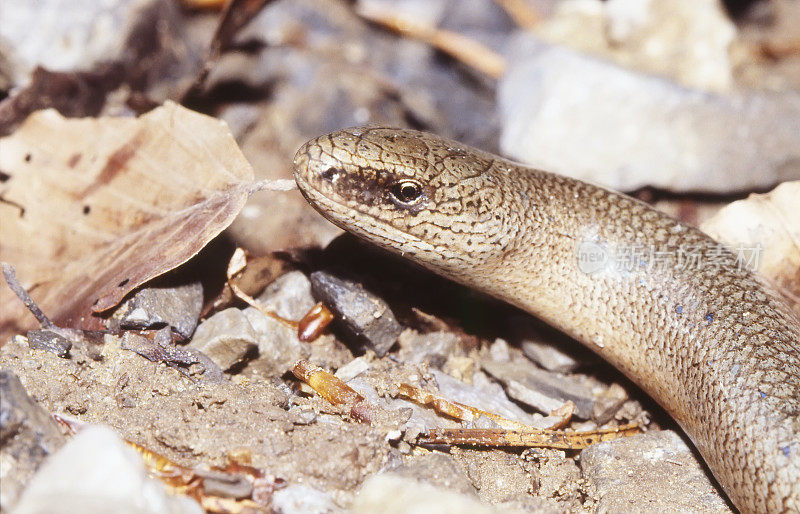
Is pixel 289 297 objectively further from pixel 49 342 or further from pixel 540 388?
pixel 540 388

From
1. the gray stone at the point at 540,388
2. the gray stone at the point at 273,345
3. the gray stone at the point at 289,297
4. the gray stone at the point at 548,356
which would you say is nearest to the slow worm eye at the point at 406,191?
the gray stone at the point at 289,297

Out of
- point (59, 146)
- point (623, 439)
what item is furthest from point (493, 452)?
point (59, 146)

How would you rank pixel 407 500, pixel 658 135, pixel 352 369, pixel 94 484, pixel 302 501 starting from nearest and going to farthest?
pixel 94 484 < pixel 407 500 < pixel 302 501 < pixel 352 369 < pixel 658 135

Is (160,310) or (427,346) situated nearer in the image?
(160,310)

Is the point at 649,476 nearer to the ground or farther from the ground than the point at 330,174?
nearer to the ground

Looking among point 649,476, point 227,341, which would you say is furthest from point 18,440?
point 649,476

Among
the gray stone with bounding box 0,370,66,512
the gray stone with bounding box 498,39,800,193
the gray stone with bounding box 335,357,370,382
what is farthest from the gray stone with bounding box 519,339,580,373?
the gray stone with bounding box 0,370,66,512

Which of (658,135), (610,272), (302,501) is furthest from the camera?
(658,135)

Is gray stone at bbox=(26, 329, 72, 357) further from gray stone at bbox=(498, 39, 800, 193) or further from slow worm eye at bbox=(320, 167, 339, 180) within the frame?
gray stone at bbox=(498, 39, 800, 193)
